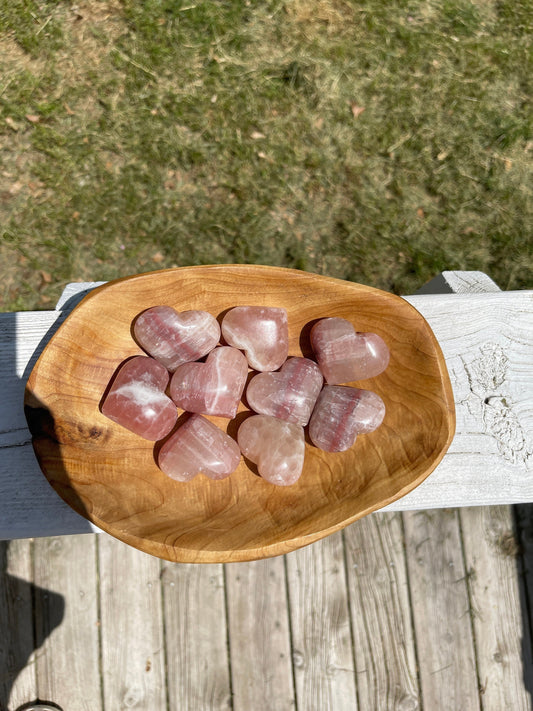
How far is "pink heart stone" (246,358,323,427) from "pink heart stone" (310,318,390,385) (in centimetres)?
3

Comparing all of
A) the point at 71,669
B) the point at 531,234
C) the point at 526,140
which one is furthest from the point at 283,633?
the point at 526,140

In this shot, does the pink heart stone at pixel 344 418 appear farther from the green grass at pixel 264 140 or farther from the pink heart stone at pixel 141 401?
the green grass at pixel 264 140

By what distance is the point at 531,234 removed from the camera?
6.98 feet

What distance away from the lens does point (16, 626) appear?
1688mm

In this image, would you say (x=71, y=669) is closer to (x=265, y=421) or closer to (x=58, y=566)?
(x=58, y=566)

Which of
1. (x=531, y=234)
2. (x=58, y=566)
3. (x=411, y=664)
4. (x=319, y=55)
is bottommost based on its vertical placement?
(x=411, y=664)

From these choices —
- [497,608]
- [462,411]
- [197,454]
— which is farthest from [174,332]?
[497,608]

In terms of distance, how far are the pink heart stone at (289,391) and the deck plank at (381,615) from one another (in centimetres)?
85

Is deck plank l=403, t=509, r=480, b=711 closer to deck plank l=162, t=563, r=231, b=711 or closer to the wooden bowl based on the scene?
deck plank l=162, t=563, r=231, b=711

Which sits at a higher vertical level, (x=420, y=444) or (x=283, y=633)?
(x=420, y=444)

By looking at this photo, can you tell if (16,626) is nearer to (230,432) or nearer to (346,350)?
(230,432)

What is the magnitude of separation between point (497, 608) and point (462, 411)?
3.28 ft

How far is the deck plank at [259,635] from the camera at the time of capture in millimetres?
1687

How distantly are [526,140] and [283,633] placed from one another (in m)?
1.96
